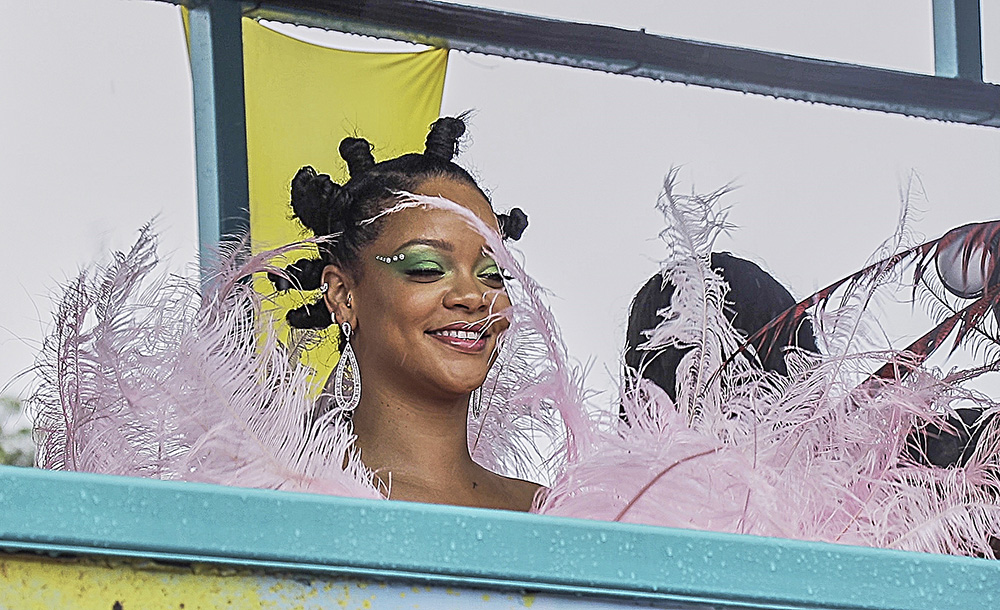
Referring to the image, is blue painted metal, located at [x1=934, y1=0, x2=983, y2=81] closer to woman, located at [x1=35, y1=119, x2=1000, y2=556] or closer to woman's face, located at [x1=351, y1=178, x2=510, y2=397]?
woman, located at [x1=35, y1=119, x2=1000, y2=556]

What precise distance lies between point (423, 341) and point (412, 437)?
10 cm

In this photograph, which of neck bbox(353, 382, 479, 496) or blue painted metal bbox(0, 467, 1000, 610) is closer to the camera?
blue painted metal bbox(0, 467, 1000, 610)

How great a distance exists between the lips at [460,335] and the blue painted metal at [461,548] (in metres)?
0.80

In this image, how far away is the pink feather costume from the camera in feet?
2.68

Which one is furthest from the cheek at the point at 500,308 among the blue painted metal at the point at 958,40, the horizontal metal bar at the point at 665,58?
the blue painted metal at the point at 958,40

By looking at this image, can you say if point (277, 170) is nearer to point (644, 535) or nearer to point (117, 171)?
point (117, 171)

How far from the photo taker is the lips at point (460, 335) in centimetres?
132

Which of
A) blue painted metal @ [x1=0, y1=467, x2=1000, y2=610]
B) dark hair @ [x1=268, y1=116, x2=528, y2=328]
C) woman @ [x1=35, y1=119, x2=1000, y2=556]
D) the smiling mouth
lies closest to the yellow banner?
dark hair @ [x1=268, y1=116, x2=528, y2=328]

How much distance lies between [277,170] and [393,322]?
95 cm

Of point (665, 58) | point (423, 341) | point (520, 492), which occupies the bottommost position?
point (520, 492)

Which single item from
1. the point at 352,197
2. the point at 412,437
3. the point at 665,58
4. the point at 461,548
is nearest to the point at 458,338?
the point at 412,437

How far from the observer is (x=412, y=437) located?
132 cm

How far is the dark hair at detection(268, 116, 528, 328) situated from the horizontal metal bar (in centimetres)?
78

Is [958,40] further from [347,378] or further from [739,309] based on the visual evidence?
[347,378]
